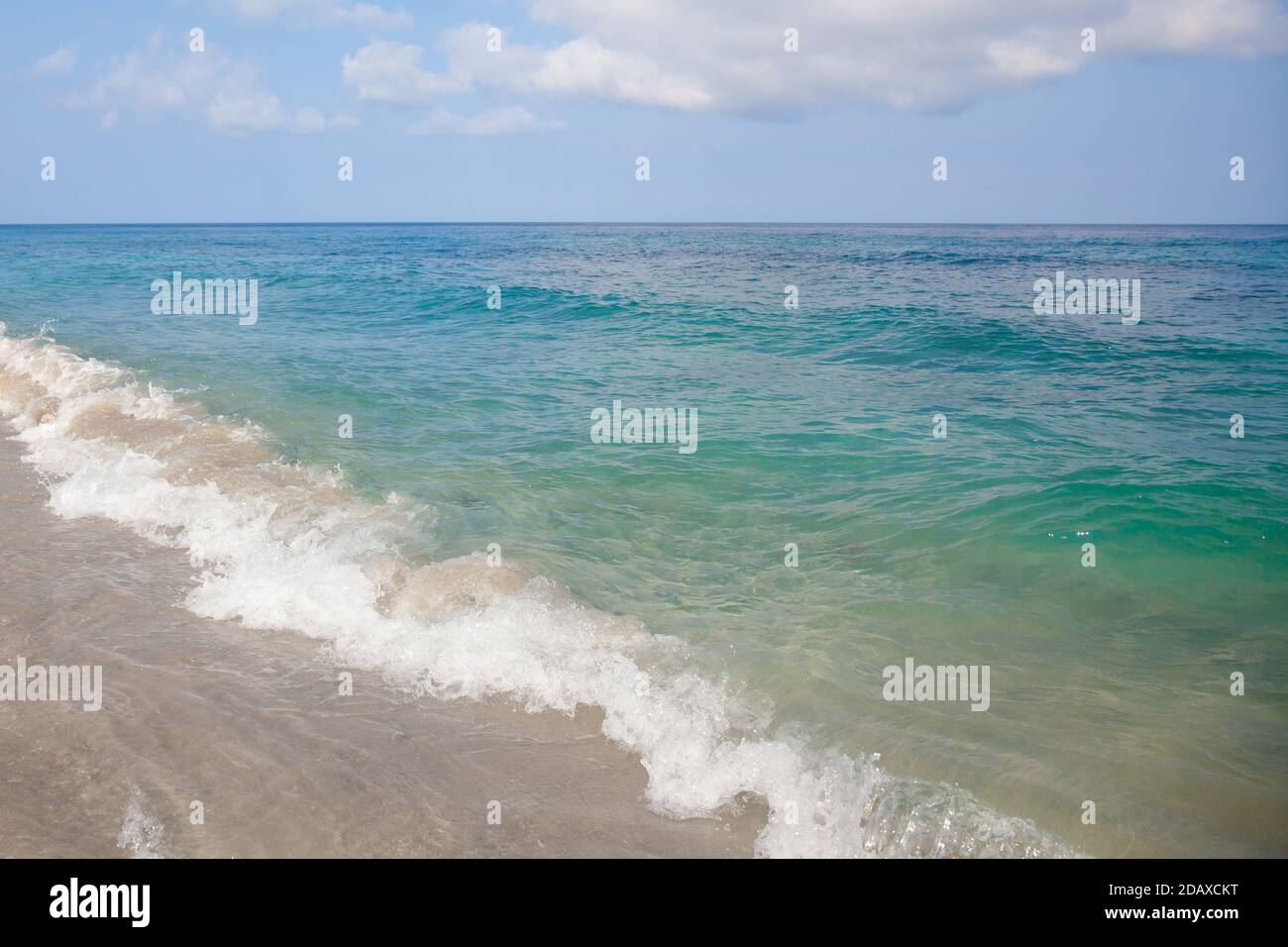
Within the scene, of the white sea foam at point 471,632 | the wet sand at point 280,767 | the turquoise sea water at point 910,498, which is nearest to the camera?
the wet sand at point 280,767

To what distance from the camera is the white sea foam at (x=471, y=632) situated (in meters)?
4.05

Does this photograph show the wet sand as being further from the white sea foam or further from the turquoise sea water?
the turquoise sea water

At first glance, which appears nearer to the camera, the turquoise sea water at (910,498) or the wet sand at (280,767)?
the wet sand at (280,767)

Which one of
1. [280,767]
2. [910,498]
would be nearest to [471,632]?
[280,767]

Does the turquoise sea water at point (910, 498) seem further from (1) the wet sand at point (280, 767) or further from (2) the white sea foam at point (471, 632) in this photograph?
(1) the wet sand at point (280, 767)

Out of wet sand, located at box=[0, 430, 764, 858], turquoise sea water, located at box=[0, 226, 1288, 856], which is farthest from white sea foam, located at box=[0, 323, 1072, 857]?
turquoise sea water, located at box=[0, 226, 1288, 856]

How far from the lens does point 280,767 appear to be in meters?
4.27

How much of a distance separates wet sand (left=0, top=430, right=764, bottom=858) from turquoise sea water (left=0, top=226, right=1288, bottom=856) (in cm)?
133

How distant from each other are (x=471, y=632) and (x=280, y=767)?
163cm

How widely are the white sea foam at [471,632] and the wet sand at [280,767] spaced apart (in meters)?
0.18

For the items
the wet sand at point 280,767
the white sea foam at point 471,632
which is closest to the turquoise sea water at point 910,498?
the white sea foam at point 471,632

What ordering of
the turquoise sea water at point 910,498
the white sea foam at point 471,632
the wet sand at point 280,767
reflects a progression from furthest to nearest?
1. the turquoise sea water at point 910,498
2. the white sea foam at point 471,632
3. the wet sand at point 280,767
